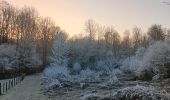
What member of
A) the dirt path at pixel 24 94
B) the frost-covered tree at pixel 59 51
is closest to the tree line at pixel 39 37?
the frost-covered tree at pixel 59 51

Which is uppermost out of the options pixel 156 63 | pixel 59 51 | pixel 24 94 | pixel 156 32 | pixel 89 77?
pixel 156 32

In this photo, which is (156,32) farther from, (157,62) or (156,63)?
(156,63)

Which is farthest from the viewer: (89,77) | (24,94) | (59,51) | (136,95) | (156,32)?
(156,32)

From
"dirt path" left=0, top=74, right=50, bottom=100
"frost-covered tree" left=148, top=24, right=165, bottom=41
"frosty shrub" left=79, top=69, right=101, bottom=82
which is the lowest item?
"dirt path" left=0, top=74, right=50, bottom=100

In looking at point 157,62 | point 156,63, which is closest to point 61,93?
point 156,63

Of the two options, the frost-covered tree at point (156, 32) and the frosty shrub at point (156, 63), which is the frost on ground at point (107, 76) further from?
the frost-covered tree at point (156, 32)

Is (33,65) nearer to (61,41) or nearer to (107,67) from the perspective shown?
(61,41)

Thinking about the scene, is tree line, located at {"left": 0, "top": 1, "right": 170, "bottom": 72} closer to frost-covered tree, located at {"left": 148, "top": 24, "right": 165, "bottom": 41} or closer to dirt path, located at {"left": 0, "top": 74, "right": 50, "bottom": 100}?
frost-covered tree, located at {"left": 148, "top": 24, "right": 165, "bottom": 41}

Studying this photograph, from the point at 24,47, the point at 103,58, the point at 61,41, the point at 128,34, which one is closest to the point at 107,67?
the point at 103,58

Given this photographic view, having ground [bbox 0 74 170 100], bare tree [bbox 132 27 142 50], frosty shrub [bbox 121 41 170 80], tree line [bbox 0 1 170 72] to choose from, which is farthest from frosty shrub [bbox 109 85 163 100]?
bare tree [bbox 132 27 142 50]

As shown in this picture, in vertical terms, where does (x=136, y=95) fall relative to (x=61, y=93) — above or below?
above

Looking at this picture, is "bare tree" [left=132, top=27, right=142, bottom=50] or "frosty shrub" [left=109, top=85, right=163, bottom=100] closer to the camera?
"frosty shrub" [left=109, top=85, right=163, bottom=100]

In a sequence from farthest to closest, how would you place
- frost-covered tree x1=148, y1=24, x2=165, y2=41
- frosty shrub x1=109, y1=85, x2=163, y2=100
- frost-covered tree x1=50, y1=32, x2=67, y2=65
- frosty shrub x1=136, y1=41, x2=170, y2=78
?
frost-covered tree x1=148, y1=24, x2=165, y2=41 < frost-covered tree x1=50, y1=32, x2=67, y2=65 < frosty shrub x1=136, y1=41, x2=170, y2=78 < frosty shrub x1=109, y1=85, x2=163, y2=100

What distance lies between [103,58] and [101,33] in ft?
128
